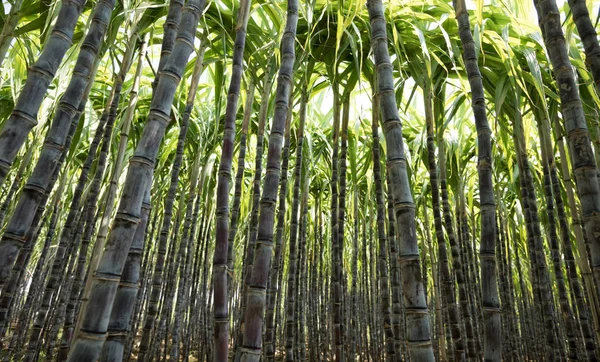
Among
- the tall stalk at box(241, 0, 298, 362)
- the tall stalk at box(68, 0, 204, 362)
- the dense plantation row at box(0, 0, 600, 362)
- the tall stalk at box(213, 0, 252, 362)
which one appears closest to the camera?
the tall stalk at box(68, 0, 204, 362)

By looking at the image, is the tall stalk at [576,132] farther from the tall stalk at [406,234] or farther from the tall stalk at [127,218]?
the tall stalk at [127,218]

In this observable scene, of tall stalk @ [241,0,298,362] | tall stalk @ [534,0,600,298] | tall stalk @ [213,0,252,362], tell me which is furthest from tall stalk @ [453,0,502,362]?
tall stalk @ [213,0,252,362]

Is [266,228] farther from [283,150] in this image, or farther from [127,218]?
[283,150]

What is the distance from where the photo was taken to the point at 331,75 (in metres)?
2.95

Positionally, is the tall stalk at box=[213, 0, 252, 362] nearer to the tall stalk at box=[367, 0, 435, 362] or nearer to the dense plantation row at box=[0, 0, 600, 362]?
the dense plantation row at box=[0, 0, 600, 362]

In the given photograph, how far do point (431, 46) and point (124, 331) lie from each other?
2.85 meters

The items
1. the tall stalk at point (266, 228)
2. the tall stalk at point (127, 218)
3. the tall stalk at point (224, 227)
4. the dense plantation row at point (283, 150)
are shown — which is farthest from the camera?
the tall stalk at point (224, 227)

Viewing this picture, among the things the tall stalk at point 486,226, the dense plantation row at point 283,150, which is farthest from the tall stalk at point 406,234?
the tall stalk at point 486,226

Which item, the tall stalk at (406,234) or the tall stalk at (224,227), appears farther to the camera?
the tall stalk at (224,227)

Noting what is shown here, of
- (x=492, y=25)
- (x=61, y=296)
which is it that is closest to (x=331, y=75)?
(x=492, y=25)

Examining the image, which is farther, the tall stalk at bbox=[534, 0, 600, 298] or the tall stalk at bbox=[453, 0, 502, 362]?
the tall stalk at bbox=[453, 0, 502, 362]

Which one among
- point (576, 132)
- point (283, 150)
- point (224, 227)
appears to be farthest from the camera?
point (283, 150)

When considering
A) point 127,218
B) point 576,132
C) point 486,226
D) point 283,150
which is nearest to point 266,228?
point 127,218

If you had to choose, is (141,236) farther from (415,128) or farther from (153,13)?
(415,128)
